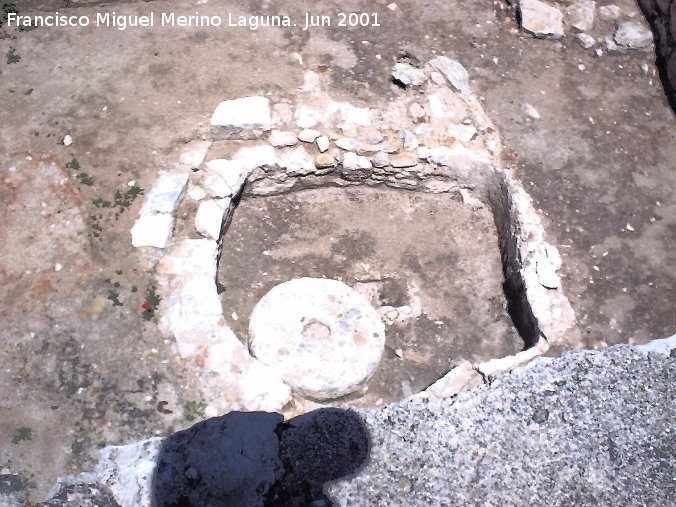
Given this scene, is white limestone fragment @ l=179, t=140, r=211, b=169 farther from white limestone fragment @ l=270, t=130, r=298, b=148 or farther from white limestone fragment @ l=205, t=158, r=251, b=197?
white limestone fragment @ l=270, t=130, r=298, b=148

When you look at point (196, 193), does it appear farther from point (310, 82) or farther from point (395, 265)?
point (395, 265)

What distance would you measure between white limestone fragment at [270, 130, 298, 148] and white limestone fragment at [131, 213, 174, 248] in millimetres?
1267

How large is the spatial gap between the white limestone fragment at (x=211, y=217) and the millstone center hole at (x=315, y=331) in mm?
1116

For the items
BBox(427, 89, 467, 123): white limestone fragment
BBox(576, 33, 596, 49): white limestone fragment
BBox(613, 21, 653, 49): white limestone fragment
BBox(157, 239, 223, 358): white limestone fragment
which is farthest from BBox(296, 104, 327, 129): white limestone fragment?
BBox(613, 21, 653, 49): white limestone fragment

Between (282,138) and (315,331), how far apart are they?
6.60ft

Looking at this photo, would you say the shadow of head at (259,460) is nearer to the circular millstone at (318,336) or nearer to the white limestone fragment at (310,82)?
the circular millstone at (318,336)

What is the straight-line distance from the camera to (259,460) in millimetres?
4262

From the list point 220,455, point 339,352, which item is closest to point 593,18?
point 339,352

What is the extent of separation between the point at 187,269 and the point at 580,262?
3414 mm

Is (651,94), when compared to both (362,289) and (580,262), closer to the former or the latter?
(580,262)

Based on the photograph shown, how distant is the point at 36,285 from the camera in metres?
5.41

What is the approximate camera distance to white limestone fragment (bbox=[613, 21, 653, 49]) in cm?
759

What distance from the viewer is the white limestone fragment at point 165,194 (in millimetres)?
5758

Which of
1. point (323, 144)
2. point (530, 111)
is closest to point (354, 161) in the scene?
point (323, 144)
